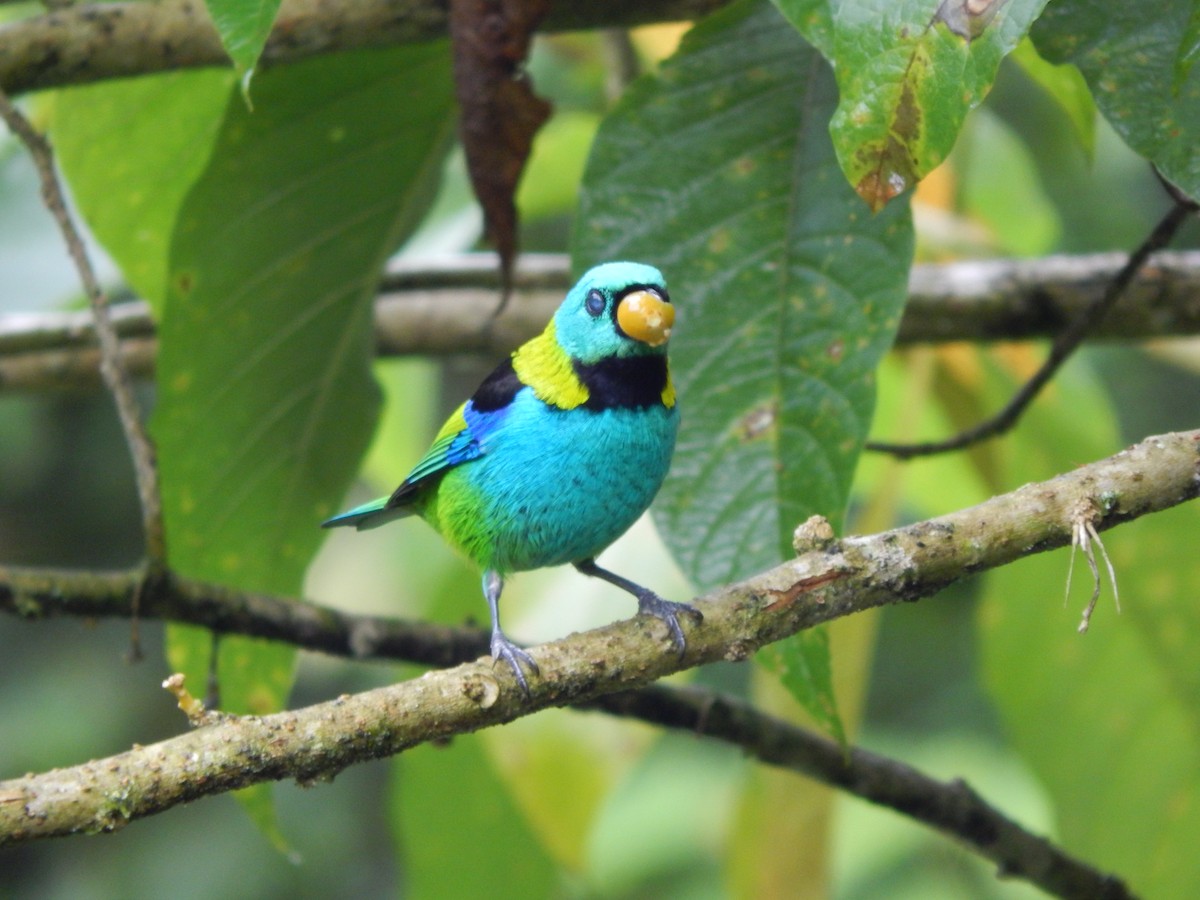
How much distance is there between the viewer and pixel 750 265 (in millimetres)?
2607

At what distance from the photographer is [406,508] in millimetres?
3182

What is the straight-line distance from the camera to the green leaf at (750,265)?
2396mm

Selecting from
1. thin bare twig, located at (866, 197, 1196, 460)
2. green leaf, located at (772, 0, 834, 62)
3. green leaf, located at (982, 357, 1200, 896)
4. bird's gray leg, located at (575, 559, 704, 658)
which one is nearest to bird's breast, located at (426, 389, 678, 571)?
bird's gray leg, located at (575, 559, 704, 658)

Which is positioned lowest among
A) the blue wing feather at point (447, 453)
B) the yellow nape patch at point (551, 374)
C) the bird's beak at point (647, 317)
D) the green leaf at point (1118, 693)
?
the green leaf at point (1118, 693)

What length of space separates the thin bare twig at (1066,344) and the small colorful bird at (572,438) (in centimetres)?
50

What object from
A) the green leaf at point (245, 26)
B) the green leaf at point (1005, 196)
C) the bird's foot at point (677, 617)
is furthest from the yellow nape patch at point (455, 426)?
the green leaf at point (1005, 196)

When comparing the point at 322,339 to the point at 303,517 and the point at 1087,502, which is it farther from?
the point at 1087,502

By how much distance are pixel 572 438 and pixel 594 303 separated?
0.90 ft

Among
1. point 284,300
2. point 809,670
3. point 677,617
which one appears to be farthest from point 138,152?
point 809,670

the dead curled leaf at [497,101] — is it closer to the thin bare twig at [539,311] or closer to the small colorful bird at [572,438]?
the small colorful bird at [572,438]

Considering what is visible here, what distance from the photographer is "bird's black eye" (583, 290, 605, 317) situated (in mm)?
2662

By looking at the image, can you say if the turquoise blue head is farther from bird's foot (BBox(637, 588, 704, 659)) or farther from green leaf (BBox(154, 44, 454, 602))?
green leaf (BBox(154, 44, 454, 602))

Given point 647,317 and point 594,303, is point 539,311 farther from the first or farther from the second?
point 647,317

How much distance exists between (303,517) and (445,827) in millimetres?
1012
